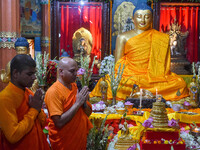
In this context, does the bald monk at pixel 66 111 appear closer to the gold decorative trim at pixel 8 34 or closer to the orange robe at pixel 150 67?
the orange robe at pixel 150 67

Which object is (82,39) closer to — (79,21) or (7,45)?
(79,21)

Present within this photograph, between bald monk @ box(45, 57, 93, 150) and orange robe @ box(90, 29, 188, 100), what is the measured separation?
3.61m

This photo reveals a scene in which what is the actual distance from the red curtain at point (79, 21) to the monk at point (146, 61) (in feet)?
8.13

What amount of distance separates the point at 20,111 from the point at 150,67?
497 cm

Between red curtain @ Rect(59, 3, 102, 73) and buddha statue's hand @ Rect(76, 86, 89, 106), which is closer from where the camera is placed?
buddha statue's hand @ Rect(76, 86, 89, 106)

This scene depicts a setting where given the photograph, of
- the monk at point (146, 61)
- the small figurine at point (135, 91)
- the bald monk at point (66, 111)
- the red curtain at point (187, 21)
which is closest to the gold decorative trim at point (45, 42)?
the red curtain at point (187, 21)

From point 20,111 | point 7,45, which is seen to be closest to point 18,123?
point 20,111

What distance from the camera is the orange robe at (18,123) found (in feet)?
5.49

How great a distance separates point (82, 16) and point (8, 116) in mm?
7824

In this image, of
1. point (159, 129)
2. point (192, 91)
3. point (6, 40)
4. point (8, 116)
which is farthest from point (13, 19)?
point (8, 116)

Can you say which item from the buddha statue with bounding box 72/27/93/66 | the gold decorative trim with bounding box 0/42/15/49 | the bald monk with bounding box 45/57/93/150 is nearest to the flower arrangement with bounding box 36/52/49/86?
the gold decorative trim with bounding box 0/42/15/49

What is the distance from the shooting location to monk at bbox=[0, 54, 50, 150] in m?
1.68

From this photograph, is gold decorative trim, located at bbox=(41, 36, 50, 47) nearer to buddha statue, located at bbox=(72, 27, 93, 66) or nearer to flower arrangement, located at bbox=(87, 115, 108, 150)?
buddha statue, located at bbox=(72, 27, 93, 66)

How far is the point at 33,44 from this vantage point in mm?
11352
